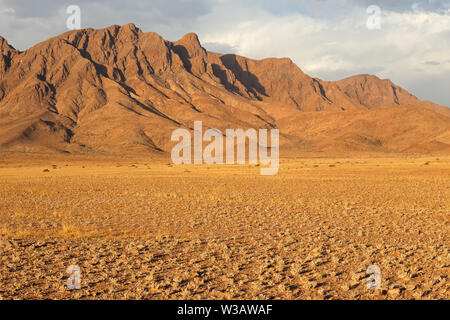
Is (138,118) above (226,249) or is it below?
above

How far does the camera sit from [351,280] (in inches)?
327

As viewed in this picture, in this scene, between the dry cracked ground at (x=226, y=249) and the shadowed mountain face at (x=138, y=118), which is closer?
the dry cracked ground at (x=226, y=249)

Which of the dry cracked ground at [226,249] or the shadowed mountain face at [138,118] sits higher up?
the shadowed mountain face at [138,118]

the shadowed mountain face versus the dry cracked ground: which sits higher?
the shadowed mountain face

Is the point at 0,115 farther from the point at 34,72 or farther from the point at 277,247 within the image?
the point at 277,247

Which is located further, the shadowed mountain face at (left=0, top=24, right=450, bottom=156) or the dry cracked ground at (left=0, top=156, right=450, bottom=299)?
the shadowed mountain face at (left=0, top=24, right=450, bottom=156)

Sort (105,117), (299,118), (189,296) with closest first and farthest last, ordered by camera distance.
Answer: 1. (189,296)
2. (105,117)
3. (299,118)

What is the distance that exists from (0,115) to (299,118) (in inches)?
4858

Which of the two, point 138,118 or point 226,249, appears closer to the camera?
point 226,249

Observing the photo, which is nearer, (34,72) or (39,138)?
(39,138)

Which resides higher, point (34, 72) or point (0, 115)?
point (34, 72)
